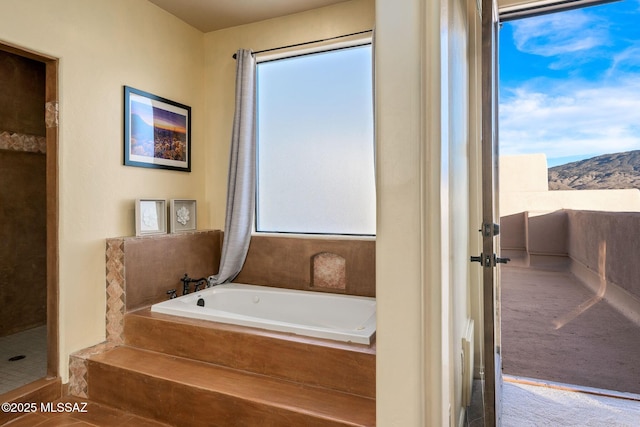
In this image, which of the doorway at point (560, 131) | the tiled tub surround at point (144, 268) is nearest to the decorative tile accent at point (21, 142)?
the tiled tub surround at point (144, 268)

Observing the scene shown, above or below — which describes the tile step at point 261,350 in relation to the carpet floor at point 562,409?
above

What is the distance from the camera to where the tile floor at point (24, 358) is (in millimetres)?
2261

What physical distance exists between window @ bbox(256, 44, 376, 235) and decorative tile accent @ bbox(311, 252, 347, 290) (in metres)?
0.23

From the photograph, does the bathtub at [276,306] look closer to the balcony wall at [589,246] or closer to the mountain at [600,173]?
the balcony wall at [589,246]

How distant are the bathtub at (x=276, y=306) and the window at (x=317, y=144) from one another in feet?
1.84

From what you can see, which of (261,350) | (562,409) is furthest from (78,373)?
(562,409)

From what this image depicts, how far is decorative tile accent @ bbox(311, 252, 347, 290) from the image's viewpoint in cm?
291

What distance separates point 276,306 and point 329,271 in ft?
1.69

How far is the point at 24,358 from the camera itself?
2.62m

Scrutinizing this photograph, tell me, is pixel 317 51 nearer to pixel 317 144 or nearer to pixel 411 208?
pixel 317 144

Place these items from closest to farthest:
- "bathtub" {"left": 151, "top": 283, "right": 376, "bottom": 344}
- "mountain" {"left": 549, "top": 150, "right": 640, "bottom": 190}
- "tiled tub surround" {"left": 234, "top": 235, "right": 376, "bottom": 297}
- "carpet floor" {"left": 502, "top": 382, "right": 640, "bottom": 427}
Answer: "carpet floor" {"left": 502, "top": 382, "right": 640, "bottom": 427} → "bathtub" {"left": 151, "top": 283, "right": 376, "bottom": 344} → "tiled tub surround" {"left": 234, "top": 235, "right": 376, "bottom": 297} → "mountain" {"left": 549, "top": 150, "right": 640, "bottom": 190}

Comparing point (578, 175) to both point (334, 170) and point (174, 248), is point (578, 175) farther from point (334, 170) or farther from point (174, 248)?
point (174, 248)

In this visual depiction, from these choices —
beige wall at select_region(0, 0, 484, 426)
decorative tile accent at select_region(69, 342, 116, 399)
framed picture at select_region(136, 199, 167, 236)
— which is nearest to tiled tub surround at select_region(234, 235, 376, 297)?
beige wall at select_region(0, 0, 484, 426)

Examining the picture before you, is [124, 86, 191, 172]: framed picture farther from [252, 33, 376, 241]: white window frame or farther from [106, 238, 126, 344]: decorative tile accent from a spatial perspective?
[252, 33, 376, 241]: white window frame
